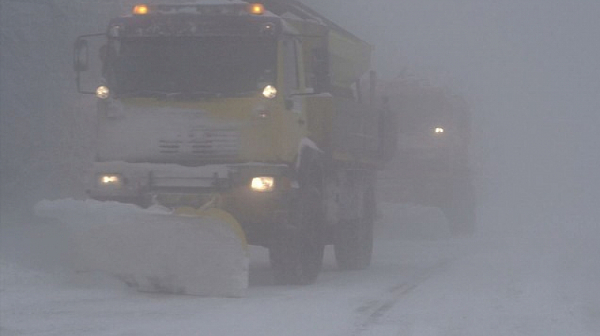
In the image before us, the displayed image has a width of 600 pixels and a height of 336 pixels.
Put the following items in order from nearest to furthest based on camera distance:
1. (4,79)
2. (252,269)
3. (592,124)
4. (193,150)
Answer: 1. (193,150)
2. (252,269)
3. (4,79)
4. (592,124)

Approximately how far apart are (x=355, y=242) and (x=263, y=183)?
5.28 m

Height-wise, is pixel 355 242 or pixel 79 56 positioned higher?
→ pixel 79 56

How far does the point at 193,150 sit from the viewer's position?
1325 centimetres

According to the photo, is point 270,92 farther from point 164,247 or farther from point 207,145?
point 164,247

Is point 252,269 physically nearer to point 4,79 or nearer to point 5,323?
point 4,79

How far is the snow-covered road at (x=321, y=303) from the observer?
1022cm

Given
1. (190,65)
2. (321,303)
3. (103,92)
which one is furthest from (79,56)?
(321,303)

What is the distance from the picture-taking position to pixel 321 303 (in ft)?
39.8

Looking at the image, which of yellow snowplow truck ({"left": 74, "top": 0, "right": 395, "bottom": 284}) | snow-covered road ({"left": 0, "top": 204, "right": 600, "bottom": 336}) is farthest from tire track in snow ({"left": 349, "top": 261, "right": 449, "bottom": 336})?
yellow snowplow truck ({"left": 74, "top": 0, "right": 395, "bottom": 284})

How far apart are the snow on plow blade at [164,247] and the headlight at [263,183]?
2.51 ft

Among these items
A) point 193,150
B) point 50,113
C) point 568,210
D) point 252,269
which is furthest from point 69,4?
point 568,210

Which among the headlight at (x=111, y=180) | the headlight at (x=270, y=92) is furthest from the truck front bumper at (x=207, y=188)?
the headlight at (x=270, y=92)

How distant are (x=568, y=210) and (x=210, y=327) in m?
43.9

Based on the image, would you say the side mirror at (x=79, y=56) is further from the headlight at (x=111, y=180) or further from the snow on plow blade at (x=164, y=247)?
the snow on plow blade at (x=164, y=247)
